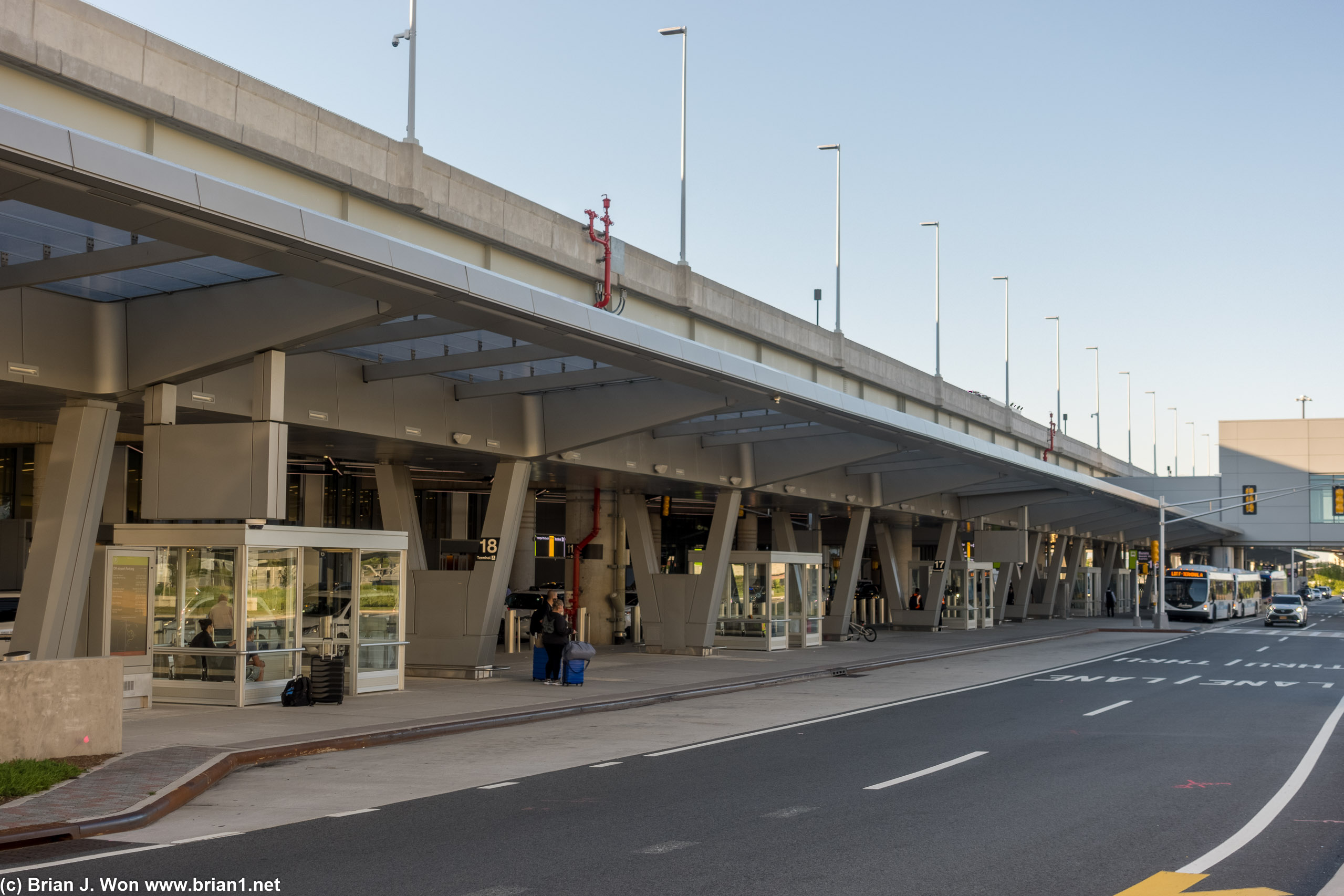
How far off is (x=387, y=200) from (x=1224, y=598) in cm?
6576

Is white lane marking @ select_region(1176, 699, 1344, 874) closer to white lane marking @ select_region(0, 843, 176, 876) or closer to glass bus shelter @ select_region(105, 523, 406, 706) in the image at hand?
white lane marking @ select_region(0, 843, 176, 876)

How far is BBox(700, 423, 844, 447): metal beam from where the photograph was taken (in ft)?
101

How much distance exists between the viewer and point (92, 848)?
891 centimetres

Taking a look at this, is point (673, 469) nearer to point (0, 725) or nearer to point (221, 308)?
point (221, 308)

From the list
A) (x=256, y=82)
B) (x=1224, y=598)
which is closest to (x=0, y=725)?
(x=256, y=82)

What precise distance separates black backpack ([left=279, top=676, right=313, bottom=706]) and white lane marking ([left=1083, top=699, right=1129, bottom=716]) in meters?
12.3

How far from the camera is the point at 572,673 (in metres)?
22.7

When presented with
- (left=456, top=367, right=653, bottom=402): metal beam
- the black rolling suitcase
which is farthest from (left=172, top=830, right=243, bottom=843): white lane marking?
(left=456, top=367, right=653, bottom=402): metal beam

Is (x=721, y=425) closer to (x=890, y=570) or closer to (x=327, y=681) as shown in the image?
(x=327, y=681)

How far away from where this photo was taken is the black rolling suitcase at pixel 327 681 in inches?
744

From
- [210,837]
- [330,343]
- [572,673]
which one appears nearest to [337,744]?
[210,837]

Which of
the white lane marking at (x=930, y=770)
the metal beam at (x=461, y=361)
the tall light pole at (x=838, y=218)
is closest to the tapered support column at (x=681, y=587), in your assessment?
the tall light pole at (x=838, y=218)

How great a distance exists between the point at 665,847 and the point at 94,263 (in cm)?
1010

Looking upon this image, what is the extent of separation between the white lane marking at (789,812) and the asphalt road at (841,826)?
0.11 ft
